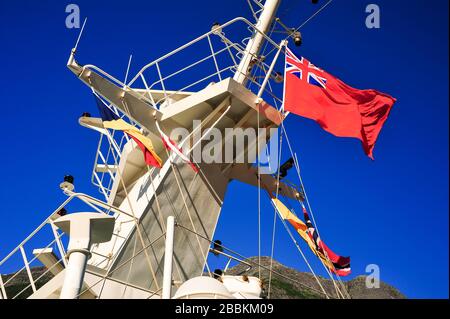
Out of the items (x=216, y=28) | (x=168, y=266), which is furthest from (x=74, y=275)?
(x=216, y=28)

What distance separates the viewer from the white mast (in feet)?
42.4

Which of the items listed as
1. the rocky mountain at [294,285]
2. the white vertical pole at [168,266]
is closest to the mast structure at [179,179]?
the white vertical pole at [168,266]

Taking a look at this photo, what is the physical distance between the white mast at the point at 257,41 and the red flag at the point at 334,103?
4.16 feet

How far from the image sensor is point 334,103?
37.9ft

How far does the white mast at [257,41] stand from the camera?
12.9 meters

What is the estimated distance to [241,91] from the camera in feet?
37.1

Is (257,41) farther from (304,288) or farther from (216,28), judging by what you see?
(304,288)

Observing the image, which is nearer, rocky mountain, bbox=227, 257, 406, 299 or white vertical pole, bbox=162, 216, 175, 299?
white vertical pole, bbox=162, 216, 175, 299

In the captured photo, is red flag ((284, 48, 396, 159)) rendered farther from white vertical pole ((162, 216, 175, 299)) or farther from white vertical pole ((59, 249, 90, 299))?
white vertical pole ((59, 249, 90, 299))

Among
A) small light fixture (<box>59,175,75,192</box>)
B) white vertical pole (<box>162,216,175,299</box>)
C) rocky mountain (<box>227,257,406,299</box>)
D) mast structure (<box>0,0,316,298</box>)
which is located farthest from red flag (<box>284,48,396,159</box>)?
rocky mountain (<box>227,257,406,299</box>)

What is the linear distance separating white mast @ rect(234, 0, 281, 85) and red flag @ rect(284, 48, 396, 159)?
49.9 inches
